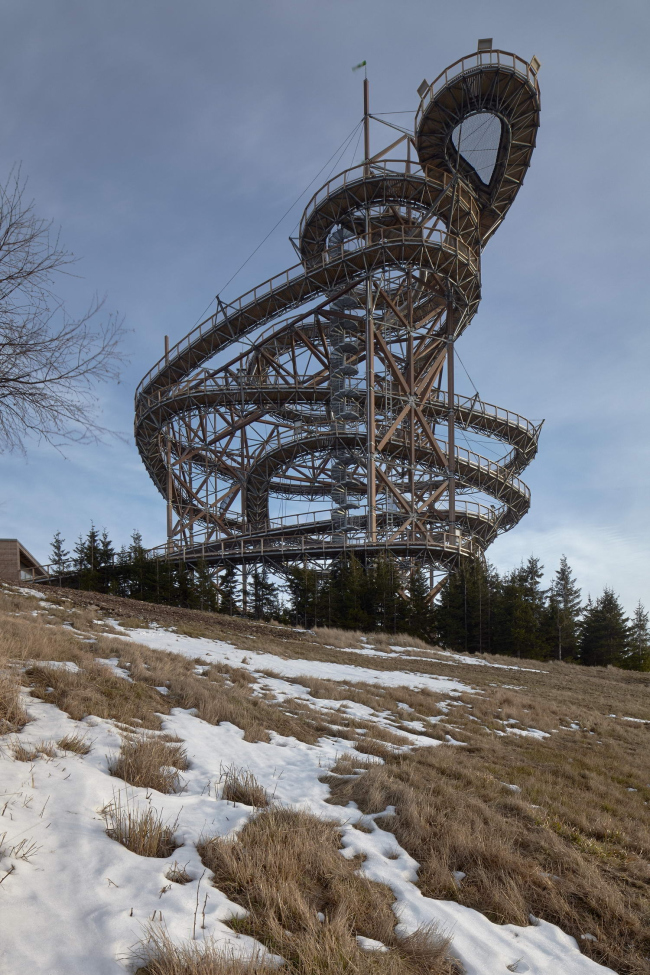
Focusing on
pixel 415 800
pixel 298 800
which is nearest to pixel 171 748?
pixel 298 800

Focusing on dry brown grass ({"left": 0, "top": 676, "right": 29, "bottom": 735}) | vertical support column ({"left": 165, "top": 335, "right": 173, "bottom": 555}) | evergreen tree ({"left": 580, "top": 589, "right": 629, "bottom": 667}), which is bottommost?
evergreen tree ({"left": 580, "top": 589, "right": 629, "bottom": 667})

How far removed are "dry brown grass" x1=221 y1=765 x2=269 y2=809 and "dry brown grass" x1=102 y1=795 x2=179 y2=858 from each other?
87 centimetres

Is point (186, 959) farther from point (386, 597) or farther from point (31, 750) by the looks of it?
point (386, 597)

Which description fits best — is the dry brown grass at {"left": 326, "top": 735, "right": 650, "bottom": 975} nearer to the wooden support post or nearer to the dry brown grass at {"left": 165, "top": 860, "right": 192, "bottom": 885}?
the dry brown grass at {"left": 165, "top": 860, "right": 192, "bottom": 885}

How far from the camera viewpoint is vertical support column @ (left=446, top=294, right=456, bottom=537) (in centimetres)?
4275

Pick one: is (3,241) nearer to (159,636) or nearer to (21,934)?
(21,934)

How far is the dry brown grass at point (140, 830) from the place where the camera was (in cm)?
390

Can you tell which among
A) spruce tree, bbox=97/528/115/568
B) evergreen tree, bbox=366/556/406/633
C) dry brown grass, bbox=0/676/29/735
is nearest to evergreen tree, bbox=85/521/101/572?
spruce tree, bbox=97/528/115/568

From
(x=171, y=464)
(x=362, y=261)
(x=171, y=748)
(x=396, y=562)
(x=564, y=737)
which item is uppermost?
(x=362, y=261)

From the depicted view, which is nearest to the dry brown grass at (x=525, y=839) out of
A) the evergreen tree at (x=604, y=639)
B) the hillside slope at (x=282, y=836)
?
the hillside slope at (x=282, y=836)

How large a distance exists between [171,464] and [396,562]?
24.0m

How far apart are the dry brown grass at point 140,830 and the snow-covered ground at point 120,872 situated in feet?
0.24

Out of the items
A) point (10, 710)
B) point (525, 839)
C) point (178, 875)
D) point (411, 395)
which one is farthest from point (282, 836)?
point (411, 395)

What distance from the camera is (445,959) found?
346cm
